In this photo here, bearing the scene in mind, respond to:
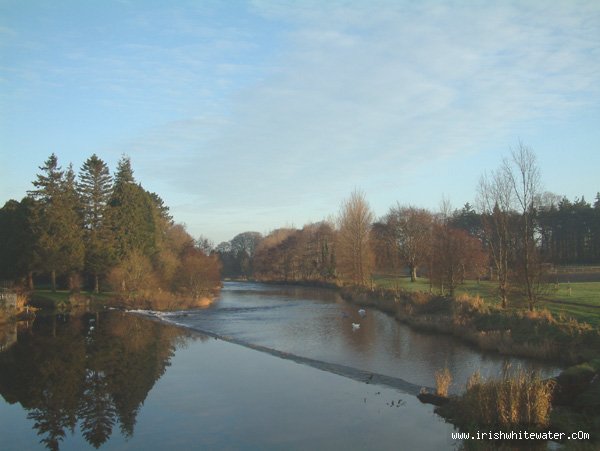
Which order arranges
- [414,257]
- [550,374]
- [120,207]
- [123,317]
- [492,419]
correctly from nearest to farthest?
[492,419] < [550,374] < [123,317] < [120,207] < [414,257]

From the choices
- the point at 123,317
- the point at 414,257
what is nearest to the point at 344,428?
the point at 123,317

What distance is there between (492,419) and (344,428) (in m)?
3.47

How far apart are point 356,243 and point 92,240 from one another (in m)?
29.2

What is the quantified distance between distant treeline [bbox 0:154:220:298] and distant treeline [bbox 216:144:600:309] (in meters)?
20.7

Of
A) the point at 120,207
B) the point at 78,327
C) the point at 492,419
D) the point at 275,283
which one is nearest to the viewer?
the point at 492,419

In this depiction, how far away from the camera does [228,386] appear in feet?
54.0

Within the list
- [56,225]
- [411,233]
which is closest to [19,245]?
[56,225]

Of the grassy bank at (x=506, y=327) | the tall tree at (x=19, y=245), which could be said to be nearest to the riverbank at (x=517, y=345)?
the grassy bank at (x=506, y=327)

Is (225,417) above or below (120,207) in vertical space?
below

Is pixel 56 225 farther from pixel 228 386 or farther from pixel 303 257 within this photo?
pixel 303 257

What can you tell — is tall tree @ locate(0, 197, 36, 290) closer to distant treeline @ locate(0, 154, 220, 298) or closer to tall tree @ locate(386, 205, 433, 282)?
distant treeline @ locate(0, 154, 220, 298)

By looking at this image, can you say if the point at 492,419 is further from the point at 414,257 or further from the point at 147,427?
the point at 414,257

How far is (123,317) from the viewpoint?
1455 inches

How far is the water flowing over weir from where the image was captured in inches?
696
